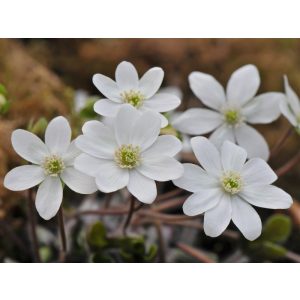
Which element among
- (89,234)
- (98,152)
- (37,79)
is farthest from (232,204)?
(37,79)

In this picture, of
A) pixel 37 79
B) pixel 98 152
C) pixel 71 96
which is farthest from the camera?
pixel 37 79

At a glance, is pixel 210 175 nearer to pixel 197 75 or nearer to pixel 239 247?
pixel 197 75

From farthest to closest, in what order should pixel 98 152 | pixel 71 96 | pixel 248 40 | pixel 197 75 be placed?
pixel 248 40 → pixel 71 96 → pixel 197 75 → pixel 98 152

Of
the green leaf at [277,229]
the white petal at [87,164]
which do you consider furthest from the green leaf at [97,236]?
the green leaf at [277,229]

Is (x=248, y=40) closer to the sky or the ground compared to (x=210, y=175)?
closer to the sky

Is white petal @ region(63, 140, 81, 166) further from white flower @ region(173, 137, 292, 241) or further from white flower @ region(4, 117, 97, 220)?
white flower @ region(173, 137, 292, 241)

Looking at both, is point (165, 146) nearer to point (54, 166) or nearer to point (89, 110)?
point (54, 166)

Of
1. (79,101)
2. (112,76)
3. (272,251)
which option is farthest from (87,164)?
(112,76)

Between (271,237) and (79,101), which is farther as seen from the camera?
(79,101)
